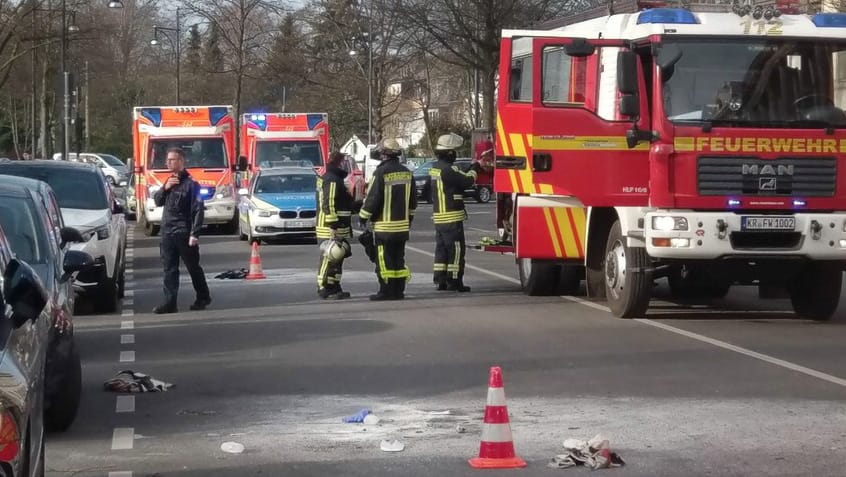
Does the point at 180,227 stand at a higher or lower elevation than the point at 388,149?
lower

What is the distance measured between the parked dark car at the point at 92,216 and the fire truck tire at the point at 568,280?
17.5 ft

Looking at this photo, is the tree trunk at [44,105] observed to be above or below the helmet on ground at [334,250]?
above

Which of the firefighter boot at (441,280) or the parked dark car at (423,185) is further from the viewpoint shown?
the parked dark car at (423,185)

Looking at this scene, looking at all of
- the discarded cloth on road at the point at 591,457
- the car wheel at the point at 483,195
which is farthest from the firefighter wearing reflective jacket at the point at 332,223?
the car wheel at the point at 483,195

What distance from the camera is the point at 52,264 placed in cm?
923

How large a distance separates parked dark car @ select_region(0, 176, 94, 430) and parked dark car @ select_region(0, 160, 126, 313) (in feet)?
11.4

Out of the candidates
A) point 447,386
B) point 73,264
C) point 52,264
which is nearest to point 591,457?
point 447,386

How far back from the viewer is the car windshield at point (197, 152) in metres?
30.4

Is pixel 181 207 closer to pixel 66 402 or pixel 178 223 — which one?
pixel 178 223

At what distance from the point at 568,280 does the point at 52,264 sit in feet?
28.4

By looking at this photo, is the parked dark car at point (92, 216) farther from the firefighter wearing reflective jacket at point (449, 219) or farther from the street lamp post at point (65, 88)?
the street lamp post at point (65, 88)

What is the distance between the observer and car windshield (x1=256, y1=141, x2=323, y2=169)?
33156 millimetres

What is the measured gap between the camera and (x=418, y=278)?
1931 cm

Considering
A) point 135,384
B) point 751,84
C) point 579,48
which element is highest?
point 579,48
